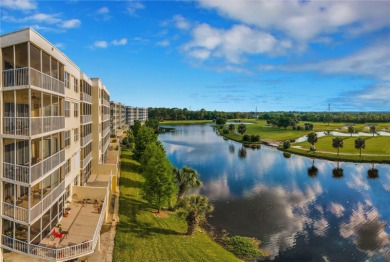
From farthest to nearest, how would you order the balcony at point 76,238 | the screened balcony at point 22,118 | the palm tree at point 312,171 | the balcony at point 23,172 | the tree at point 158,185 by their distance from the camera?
1. the palm tree at point 312,171
2. the tree at point 158,185
3. the balcony at point 76,238
4. the balcony at point 23,172
5. the screened balcony at point 22,118

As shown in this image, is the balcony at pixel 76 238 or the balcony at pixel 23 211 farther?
the balcony at pixel 76 238

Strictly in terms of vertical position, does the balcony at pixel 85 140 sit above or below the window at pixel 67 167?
above

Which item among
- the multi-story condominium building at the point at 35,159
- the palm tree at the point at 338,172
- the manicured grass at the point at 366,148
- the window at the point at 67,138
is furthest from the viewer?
the manicured grass at the point at 366,148

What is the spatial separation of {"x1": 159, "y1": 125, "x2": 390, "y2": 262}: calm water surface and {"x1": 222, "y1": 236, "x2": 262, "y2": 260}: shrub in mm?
1314

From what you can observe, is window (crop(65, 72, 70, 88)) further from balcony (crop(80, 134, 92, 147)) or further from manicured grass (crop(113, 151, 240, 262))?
manicured grass (crop(113, 151, 240, 262))

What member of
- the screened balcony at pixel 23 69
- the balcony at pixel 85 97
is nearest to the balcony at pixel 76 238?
the screened balcony at pixel 23 69

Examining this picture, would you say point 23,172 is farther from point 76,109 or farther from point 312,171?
point 312,171

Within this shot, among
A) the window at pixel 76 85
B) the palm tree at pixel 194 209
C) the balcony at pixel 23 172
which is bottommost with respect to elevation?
the palm tree at pixel 194 209

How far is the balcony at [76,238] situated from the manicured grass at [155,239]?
11.8 ft

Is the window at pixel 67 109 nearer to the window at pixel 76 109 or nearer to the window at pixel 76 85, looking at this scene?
the window at pixel 76 109

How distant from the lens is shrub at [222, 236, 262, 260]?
3003 centimetres

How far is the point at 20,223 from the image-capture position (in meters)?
16.8

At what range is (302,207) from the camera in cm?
4450

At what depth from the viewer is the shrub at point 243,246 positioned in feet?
98.5
